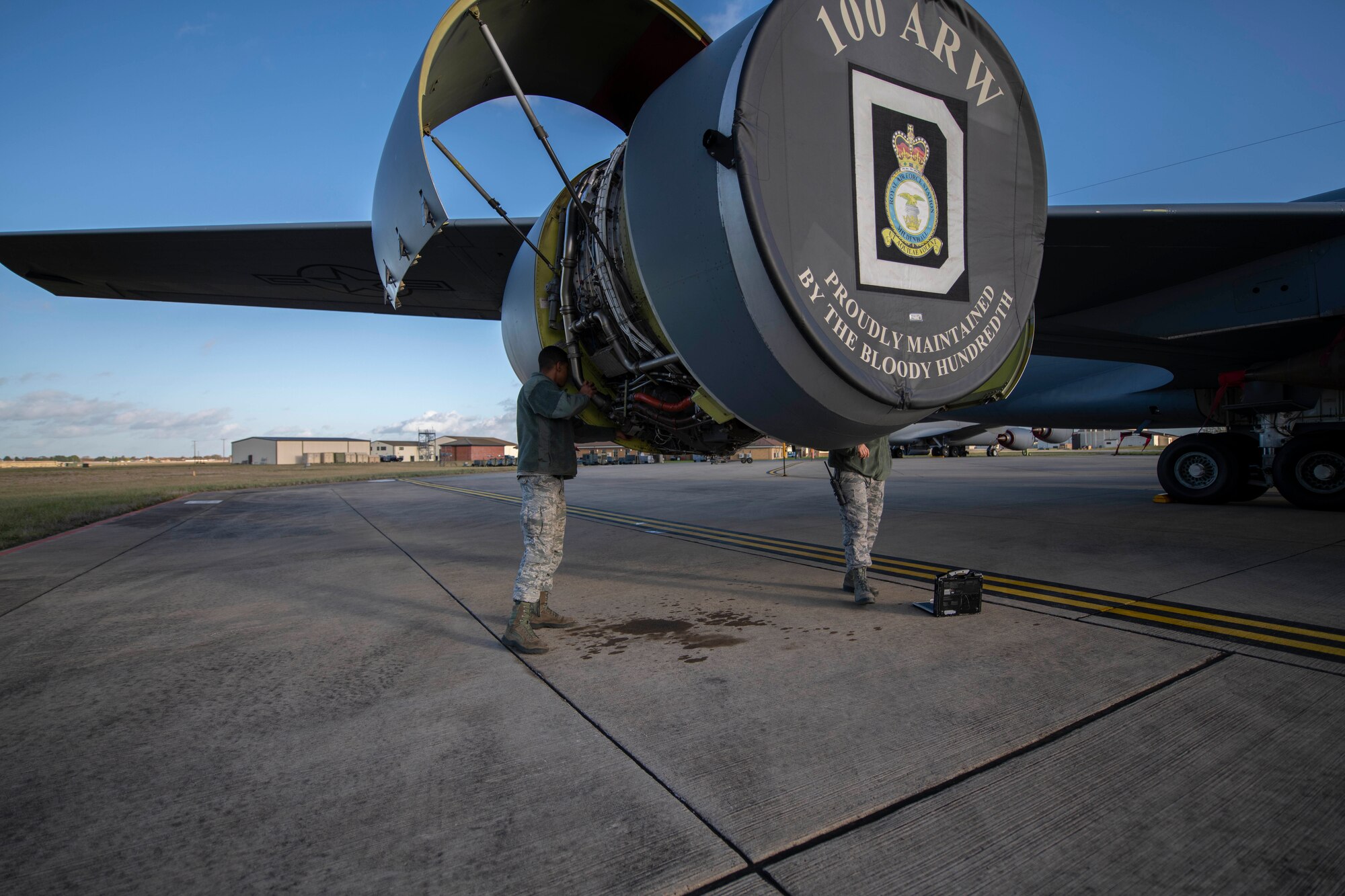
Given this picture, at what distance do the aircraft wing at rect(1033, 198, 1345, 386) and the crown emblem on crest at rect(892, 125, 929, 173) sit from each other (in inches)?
124

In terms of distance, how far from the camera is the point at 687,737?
1.95m

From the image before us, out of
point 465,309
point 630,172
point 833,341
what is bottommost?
point 833,341

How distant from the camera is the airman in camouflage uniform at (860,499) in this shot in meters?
3.63

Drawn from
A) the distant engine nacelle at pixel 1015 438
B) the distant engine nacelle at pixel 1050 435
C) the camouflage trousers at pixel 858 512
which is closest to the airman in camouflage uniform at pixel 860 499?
the camouflage trousers at pixel 858 512

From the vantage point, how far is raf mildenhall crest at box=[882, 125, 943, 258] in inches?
78.5

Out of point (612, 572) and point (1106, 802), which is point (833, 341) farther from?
point (612, 572)

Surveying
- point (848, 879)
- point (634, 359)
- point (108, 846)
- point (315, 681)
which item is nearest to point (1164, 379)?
point (634, 359)

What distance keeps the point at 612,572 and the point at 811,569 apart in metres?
1.57

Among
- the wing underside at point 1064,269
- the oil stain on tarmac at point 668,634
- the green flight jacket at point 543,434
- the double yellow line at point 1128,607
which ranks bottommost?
the double yellow line at point 1128,607

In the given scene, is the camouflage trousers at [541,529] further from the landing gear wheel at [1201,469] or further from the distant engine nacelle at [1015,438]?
the distant engine nacelle at [1015,438]

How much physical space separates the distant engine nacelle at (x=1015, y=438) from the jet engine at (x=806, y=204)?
122ft

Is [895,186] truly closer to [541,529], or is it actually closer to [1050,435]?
[541,529]

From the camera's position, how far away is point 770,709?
214 cm

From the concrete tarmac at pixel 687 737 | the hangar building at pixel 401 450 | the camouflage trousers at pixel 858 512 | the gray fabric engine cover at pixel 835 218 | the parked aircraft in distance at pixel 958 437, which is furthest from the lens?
the hangar building at pixel 401 450
